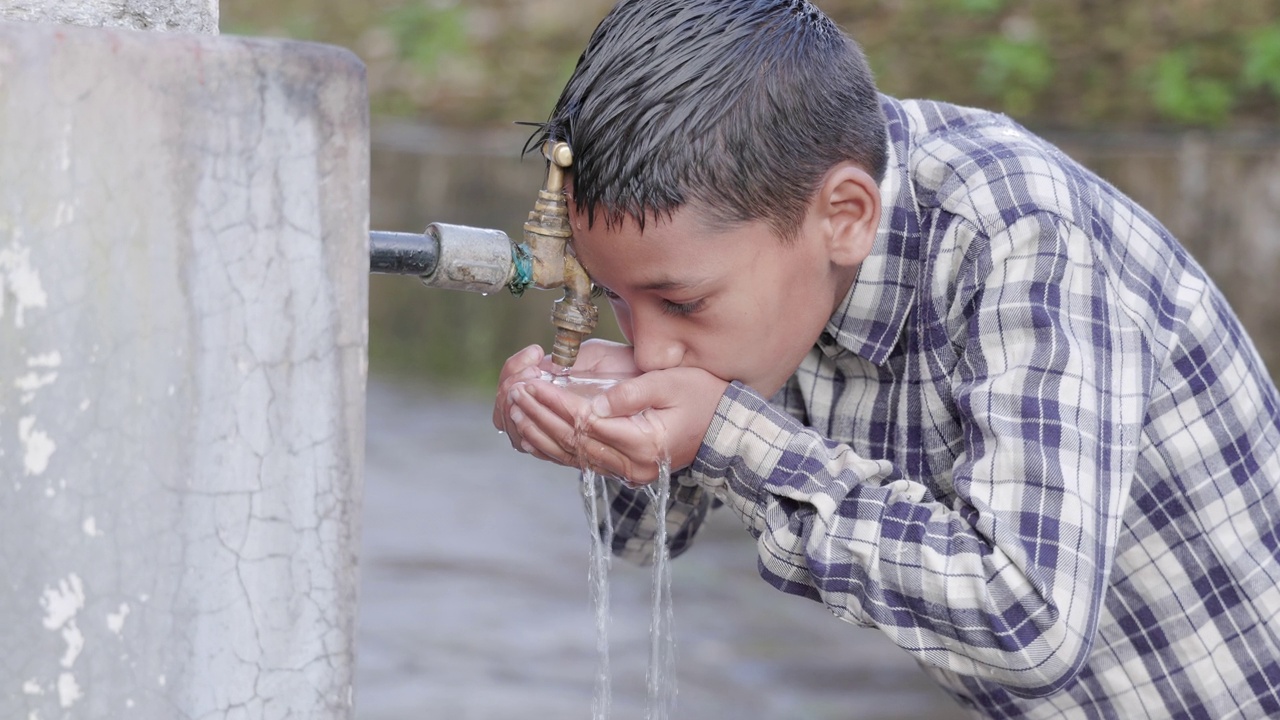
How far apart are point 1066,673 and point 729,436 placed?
43cm

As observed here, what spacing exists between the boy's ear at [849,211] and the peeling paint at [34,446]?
3.13 ft

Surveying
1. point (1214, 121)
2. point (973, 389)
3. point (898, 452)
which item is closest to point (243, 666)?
point (973, 389)

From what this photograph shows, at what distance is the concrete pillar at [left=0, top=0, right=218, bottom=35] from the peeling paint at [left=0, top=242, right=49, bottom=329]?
0.29 metres

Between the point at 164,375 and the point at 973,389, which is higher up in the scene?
the point at 164,375

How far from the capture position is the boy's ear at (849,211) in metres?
1.75

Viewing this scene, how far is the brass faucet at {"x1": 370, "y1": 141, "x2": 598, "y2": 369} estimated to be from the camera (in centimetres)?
138

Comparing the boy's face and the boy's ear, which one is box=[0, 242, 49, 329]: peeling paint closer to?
the boy's face

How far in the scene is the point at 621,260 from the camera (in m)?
1.66

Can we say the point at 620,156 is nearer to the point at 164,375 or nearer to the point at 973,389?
the point at 973,389

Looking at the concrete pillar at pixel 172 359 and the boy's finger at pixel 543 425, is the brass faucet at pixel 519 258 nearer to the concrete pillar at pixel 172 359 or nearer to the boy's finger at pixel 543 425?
the boy's finger at pixel 543 425

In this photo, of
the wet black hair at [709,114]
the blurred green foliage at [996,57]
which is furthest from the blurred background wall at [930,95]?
the wet black hair at [709,114]

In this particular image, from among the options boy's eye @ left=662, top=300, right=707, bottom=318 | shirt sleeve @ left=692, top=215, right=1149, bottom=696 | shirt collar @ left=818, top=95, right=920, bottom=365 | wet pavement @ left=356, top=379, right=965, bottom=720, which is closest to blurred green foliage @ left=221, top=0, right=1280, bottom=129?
wet pavement @ left=356, top=379, right=965, bottom=720

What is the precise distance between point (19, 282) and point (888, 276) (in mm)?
1070

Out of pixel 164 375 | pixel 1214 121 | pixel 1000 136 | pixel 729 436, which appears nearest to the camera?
pixel 164 375
